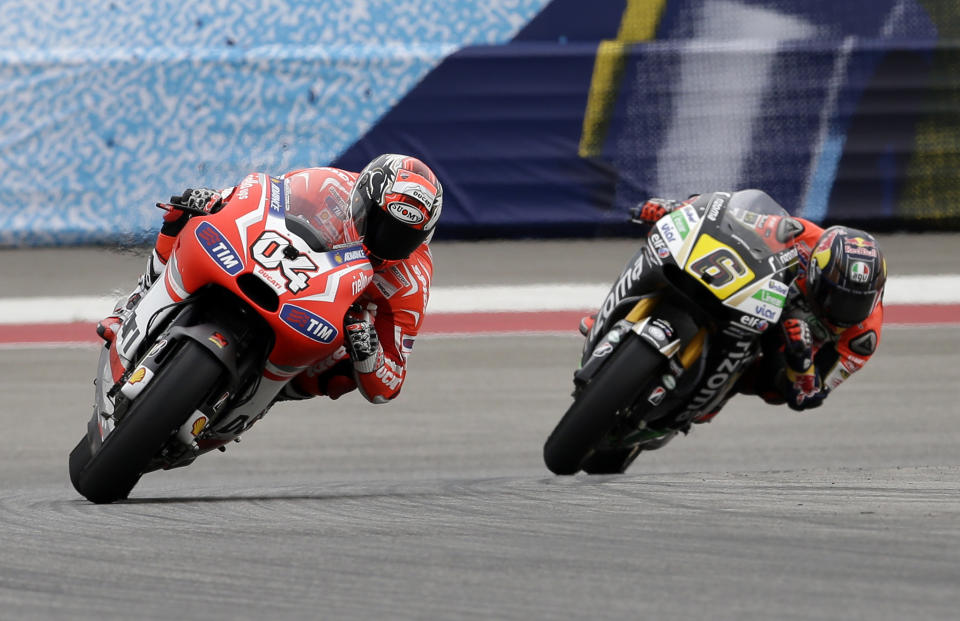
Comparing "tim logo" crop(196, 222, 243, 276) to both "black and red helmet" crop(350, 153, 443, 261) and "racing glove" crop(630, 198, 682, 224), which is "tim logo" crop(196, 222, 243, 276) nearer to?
"black and red helmet" crop(350, 153, 443, 261)

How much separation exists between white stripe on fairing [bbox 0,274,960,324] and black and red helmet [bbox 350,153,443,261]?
170 inches

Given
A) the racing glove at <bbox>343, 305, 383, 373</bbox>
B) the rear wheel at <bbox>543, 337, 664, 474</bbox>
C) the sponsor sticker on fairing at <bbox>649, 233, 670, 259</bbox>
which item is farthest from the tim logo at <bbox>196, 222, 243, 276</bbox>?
the sponsor sticker on fairing at <bbox>649, 233, 670, 259</bbox>

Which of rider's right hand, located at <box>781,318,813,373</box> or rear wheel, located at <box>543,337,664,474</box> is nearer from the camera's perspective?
rear wheel, located at <box>543,337,664,474</box>

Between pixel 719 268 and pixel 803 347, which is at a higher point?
pixel 719 268

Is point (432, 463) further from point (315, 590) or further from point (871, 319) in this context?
point (315, 590)

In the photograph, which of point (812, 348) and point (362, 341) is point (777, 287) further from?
point (362, 341)

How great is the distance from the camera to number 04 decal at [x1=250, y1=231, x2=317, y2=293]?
167 inches

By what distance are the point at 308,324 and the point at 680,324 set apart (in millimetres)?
1609

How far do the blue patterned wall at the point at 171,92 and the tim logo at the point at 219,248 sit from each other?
545cm

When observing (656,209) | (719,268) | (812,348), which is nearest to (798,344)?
(812,348)

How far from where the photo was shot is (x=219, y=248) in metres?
Result: 4.29

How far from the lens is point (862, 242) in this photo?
204 inches

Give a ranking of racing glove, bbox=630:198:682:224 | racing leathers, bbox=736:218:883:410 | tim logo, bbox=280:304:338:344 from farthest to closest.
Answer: racing glove, bbox=630:198:682:224 < racing leathers, bbox=736:218:883:410 < tim logo, bbox=280:304:338:344

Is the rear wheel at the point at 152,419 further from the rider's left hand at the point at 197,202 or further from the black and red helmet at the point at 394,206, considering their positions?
the black and red helmet at the point at 394,206
